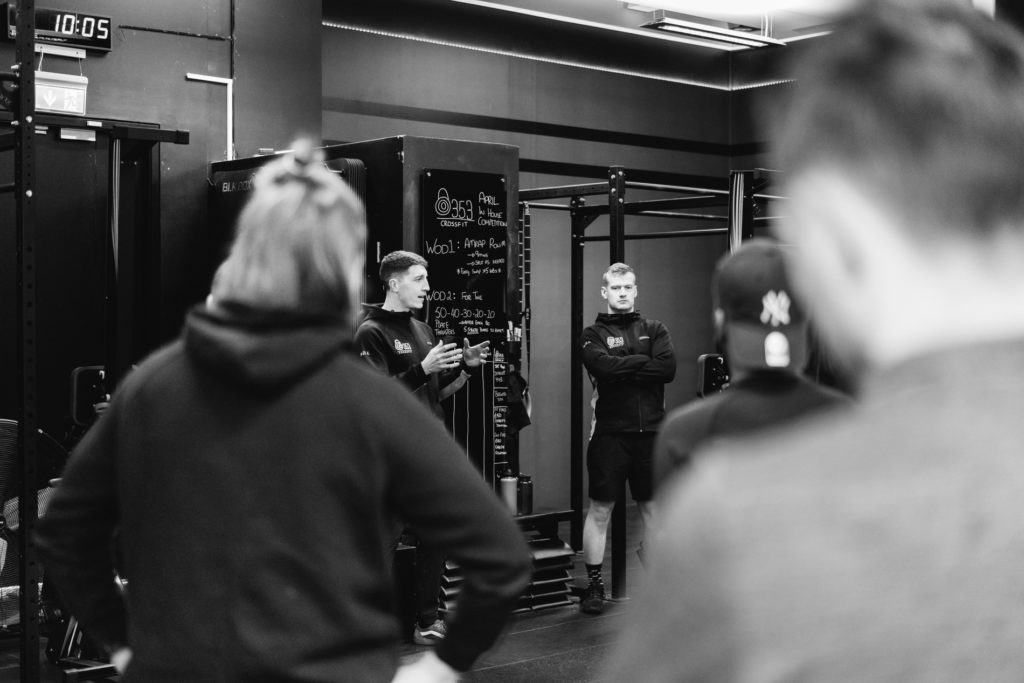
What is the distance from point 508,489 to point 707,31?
3.02 m

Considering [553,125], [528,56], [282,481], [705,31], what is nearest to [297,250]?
[282,481]

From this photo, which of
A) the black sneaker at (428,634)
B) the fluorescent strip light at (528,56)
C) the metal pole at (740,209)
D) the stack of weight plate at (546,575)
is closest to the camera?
the black sneaker at (428,634)

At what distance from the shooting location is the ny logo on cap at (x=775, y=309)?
2572 millimetres

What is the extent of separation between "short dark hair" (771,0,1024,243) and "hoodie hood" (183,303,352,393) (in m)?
1.02

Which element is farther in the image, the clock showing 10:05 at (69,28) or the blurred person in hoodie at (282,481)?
the clock showing 10:05 at (69,28)

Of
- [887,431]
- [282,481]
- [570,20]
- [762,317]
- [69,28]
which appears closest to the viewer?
[887,431]

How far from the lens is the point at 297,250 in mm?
1553

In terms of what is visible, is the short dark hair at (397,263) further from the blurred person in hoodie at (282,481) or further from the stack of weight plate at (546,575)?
the blurred person in hoodie at (282,481)

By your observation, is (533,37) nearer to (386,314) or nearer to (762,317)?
(386,314)

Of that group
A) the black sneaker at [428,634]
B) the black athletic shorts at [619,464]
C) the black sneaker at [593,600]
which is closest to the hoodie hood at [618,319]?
the black athletic shorts at [619,464]

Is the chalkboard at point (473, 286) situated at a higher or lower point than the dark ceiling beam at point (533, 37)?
lower

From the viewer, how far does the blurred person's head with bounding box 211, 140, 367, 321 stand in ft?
5.09

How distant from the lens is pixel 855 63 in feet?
1.96

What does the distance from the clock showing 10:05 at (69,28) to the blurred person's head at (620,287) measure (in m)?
2.71
